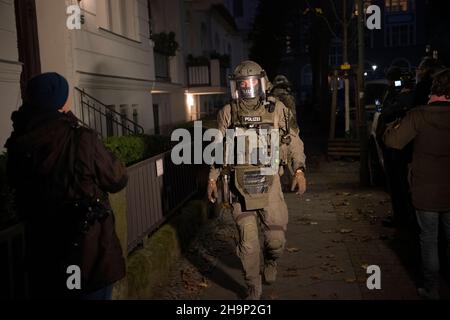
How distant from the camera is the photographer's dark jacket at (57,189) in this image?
8.98 feet

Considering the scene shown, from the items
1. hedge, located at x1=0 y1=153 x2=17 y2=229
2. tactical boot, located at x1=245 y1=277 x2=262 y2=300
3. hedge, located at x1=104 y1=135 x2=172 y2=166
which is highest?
hedge, located at x1=104 y1=135 x2=172 y2=166

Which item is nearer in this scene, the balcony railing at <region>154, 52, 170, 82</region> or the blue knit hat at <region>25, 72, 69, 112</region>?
the blue knit hat at <region>25, 72, 69, 112</region>

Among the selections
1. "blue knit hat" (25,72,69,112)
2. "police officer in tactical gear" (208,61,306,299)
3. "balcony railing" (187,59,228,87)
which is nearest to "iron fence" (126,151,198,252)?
"police officer in tactical gear" (208,61,306,299)

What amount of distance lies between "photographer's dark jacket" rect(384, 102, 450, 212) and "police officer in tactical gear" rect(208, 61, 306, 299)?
3.59 ft

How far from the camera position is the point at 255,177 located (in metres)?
4.73

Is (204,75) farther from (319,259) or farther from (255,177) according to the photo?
(255,177)

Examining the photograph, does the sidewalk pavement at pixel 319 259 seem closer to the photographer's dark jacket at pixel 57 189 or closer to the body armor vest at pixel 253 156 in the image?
the body armor vest at pixel 253 156

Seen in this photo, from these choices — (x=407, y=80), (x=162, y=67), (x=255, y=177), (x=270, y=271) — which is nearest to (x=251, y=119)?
(x=255, y=177)

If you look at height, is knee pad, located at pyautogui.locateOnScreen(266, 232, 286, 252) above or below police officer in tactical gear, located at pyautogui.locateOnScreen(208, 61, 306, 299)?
below

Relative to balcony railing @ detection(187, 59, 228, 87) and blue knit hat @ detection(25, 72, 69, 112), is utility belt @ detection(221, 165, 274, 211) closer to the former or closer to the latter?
blue knit hat @ detection(25, 72, 69, 112)

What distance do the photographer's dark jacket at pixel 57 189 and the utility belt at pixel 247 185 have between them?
199cm

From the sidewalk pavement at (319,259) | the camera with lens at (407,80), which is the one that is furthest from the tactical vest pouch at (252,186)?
A: the camera with lens at (407,80)

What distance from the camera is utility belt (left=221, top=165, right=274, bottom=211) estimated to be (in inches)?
184
